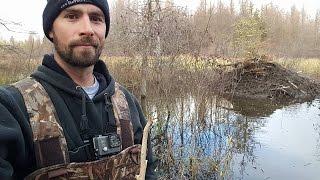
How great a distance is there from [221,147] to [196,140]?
0.55 meters

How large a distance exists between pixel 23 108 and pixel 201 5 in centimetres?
1017

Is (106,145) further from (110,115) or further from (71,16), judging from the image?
(71,16)

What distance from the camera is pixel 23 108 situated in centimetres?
151

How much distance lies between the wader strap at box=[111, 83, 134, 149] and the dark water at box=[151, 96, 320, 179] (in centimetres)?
494

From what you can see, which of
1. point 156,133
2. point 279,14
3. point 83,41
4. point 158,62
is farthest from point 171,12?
point 279,14

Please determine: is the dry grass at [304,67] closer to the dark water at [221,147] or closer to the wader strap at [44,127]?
the dark water at [221,147]

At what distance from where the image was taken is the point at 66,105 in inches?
66.0

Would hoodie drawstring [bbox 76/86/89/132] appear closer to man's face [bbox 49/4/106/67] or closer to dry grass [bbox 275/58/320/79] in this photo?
man's face [bbox 49/4/106/67]

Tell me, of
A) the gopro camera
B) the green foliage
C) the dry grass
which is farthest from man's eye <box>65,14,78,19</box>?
the dry grass

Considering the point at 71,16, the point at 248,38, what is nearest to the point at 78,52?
the point at 71,16

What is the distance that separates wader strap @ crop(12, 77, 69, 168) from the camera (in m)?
1.50

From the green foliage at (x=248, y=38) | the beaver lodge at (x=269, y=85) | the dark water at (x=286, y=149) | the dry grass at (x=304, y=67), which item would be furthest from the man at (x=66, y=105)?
the dry grass at (x=304, y=67)

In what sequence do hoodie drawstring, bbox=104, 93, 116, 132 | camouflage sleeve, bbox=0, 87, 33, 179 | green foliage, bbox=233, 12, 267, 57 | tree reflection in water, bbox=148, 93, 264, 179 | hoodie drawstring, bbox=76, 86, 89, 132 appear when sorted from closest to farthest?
camouflage sleeve, bbox=0, 87, 33, 179, hoodie drawstring, bbox=76, 86, 89, 132, hoodie drawstring, bbox=104, 93, 116, 132, tree reflection in water, bbox=148, 93, 264, 179, green foliage, bbox=233, 12, 267, 57

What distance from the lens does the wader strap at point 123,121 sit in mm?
1823
